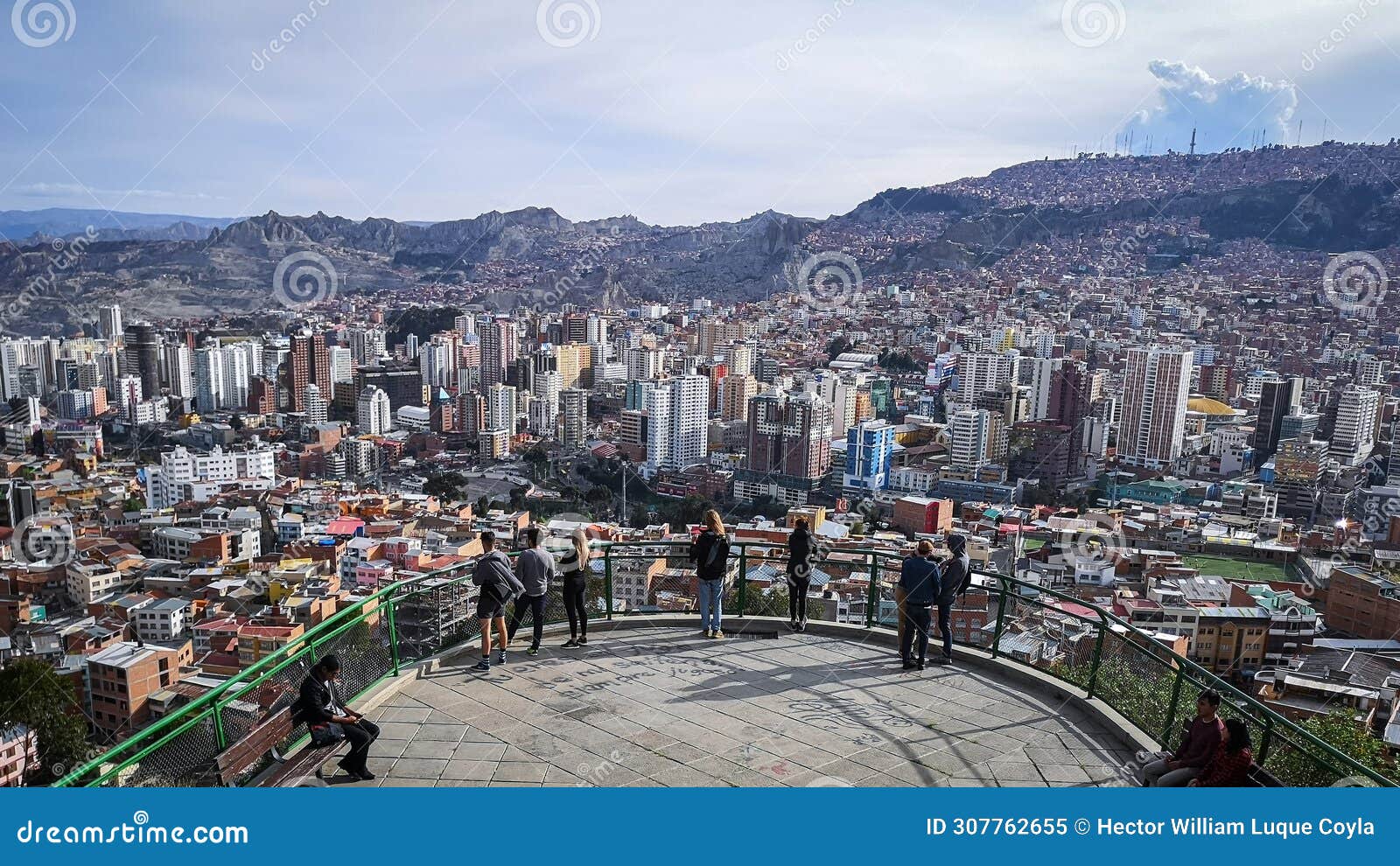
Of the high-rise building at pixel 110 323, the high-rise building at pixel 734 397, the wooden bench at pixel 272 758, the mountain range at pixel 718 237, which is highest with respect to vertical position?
the mountain range at pixel 718 237

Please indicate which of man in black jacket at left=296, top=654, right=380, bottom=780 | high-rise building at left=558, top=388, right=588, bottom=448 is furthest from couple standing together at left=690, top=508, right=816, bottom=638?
high-rise building at left=558, top=388, right=588, bottom=448

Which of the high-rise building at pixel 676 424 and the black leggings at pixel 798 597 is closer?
the black leggings at pixel 798 597

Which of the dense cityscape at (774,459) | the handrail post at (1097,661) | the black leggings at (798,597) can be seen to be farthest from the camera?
the dense cityscape at (774,459)

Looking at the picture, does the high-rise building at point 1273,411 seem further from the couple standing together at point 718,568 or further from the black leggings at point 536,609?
the black leggings at point 536,609

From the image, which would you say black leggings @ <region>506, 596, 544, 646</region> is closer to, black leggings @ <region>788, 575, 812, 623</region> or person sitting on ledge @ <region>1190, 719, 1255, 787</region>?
black leggings @ <region>788, 575, 812, 623</region>

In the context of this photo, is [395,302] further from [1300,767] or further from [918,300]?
[1300,767]

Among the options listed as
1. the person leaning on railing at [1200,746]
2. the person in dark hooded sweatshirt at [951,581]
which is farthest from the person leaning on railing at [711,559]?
the person leaning on railing at [1200,746]

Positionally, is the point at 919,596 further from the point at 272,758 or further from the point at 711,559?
the point at 272,758
